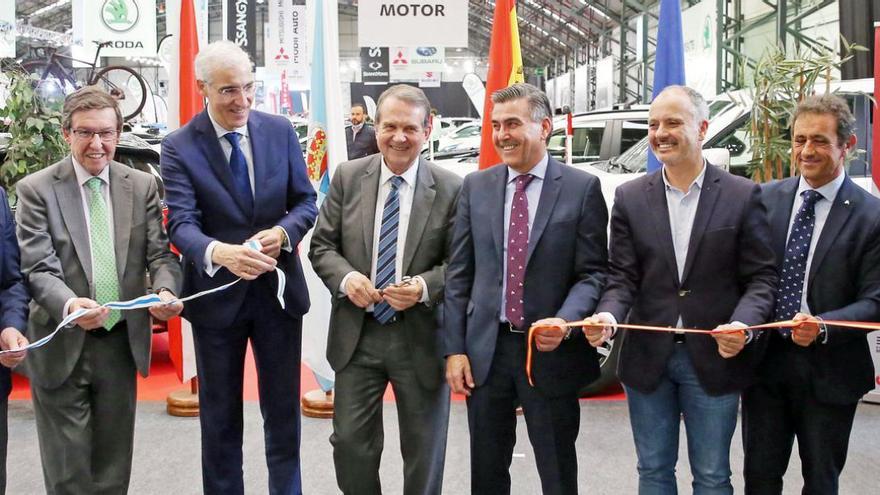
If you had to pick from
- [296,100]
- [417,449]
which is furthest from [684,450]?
[296,100]

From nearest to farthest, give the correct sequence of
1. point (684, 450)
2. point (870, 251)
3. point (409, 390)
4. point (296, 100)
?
1. point (870, 251)
2. point (409, 390)
3. point (684, 450)
4. point (296, 100)

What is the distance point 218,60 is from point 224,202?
45 centimetres

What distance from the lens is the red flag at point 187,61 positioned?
4.43m

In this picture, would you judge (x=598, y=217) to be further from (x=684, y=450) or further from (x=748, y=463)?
(x=684, y=450)

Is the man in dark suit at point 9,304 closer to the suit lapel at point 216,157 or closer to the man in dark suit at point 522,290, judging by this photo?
the suit lapel at point 216,157

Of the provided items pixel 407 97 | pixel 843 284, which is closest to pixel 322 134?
pixel 407 97

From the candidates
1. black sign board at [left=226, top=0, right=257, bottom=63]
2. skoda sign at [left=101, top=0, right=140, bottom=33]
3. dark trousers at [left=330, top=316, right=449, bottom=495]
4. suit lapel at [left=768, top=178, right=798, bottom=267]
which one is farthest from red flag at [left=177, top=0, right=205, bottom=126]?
skoda sign at [left=101, top=0, right=140, bottom=33]

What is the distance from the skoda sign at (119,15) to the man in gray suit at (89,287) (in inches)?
443

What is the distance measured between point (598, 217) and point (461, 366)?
623 mm

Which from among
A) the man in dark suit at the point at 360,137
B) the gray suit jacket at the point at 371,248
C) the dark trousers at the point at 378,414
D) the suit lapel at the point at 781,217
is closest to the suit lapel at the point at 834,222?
the suit lapel at the point at 781,217

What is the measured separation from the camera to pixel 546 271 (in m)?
2.70

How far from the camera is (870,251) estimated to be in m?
2.61

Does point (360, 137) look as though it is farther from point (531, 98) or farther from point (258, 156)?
point (531, 98)

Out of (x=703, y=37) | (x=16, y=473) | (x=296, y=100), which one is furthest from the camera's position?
(x=296, y=100)
